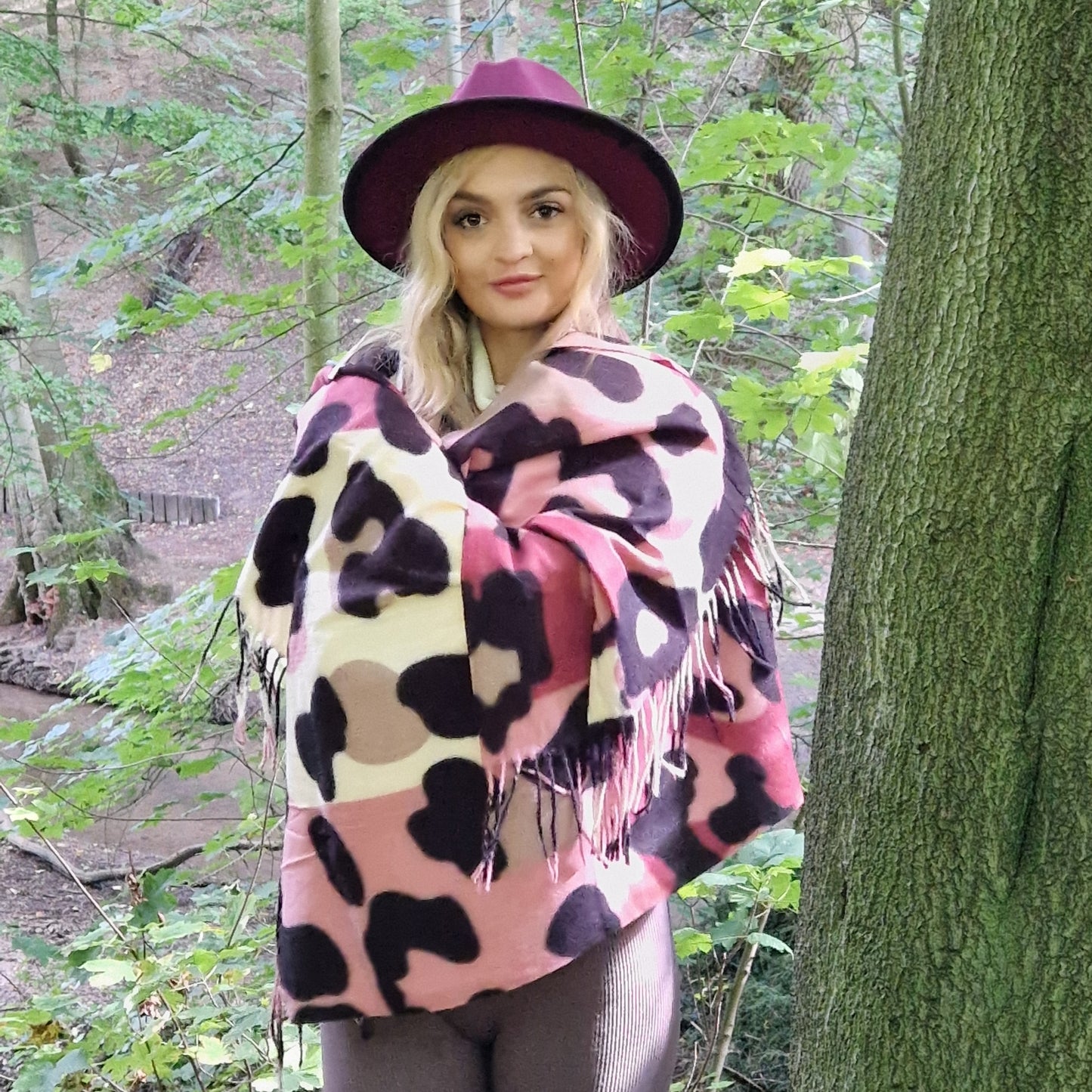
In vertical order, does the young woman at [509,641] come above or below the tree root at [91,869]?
above

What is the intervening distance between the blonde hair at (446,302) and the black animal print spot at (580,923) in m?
0.58

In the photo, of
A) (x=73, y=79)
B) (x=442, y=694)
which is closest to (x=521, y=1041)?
(x=442, y=694)

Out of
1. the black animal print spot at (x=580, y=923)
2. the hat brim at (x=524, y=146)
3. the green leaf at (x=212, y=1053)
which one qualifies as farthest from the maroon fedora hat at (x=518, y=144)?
the green leaf at (x=212, y=1053)

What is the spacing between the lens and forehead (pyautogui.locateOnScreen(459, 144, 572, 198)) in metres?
1.30

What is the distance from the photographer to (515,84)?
4.16 ft

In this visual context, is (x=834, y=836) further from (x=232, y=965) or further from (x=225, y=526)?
(x=225, y=526)

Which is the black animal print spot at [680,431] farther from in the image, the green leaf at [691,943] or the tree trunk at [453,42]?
the tree trunk at [453,42]

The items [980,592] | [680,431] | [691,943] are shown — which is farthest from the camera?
[691,943]

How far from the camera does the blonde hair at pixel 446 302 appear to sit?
1323mm

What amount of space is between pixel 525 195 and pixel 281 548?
0.51m

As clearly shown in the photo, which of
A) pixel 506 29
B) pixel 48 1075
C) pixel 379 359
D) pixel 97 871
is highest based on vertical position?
pixel 506 29

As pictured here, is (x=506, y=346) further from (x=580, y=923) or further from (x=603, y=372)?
(x=580, y=923)

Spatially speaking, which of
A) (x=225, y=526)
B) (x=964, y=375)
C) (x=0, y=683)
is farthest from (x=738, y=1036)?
(x=225, y=526)

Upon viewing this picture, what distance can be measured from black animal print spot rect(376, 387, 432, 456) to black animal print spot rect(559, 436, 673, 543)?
16 centimetres
